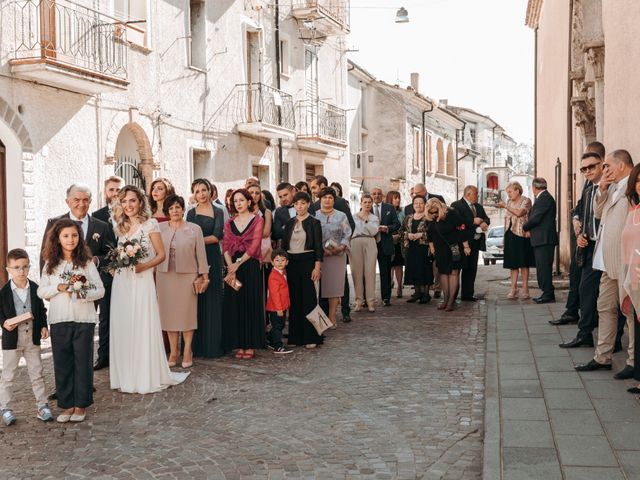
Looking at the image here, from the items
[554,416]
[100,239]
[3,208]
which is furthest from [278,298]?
[3,208]

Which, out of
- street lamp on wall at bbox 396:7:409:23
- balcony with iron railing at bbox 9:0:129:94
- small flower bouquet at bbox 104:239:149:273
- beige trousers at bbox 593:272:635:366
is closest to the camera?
small flower bouquet at bbox 104:239:149:273

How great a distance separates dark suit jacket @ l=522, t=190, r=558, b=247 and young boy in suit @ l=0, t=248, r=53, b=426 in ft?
25.3

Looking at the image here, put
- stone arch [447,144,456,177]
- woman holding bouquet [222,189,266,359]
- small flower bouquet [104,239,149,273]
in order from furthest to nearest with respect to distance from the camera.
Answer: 1. stone arch [447,144,456,177]
2. woman holding bouquet [222,189,266,359]
3. small flower bouquet [104,239,149,273]

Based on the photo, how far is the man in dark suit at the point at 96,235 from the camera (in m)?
7.27

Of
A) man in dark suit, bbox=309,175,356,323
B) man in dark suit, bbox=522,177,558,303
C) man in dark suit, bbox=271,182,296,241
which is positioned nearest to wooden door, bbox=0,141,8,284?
man in dark suit, bbox=271,182,296,241

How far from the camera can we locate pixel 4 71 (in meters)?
12.0

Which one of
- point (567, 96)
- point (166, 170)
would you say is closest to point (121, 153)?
point (166, 170)

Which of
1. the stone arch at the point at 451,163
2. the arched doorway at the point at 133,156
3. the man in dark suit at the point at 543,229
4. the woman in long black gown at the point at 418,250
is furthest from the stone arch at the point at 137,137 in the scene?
the stone arch at the point at 451,163

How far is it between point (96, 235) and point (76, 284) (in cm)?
162

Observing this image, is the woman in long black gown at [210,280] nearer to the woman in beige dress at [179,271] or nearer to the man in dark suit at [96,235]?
the woman in beige dress at [179,271]

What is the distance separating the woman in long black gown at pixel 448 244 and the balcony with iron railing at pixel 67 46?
6.01 metres

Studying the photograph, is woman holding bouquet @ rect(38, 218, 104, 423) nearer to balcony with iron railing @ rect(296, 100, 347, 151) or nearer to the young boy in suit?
the young boy in suit

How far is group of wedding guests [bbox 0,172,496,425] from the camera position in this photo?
19.8 feet

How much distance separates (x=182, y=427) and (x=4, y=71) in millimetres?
8313
